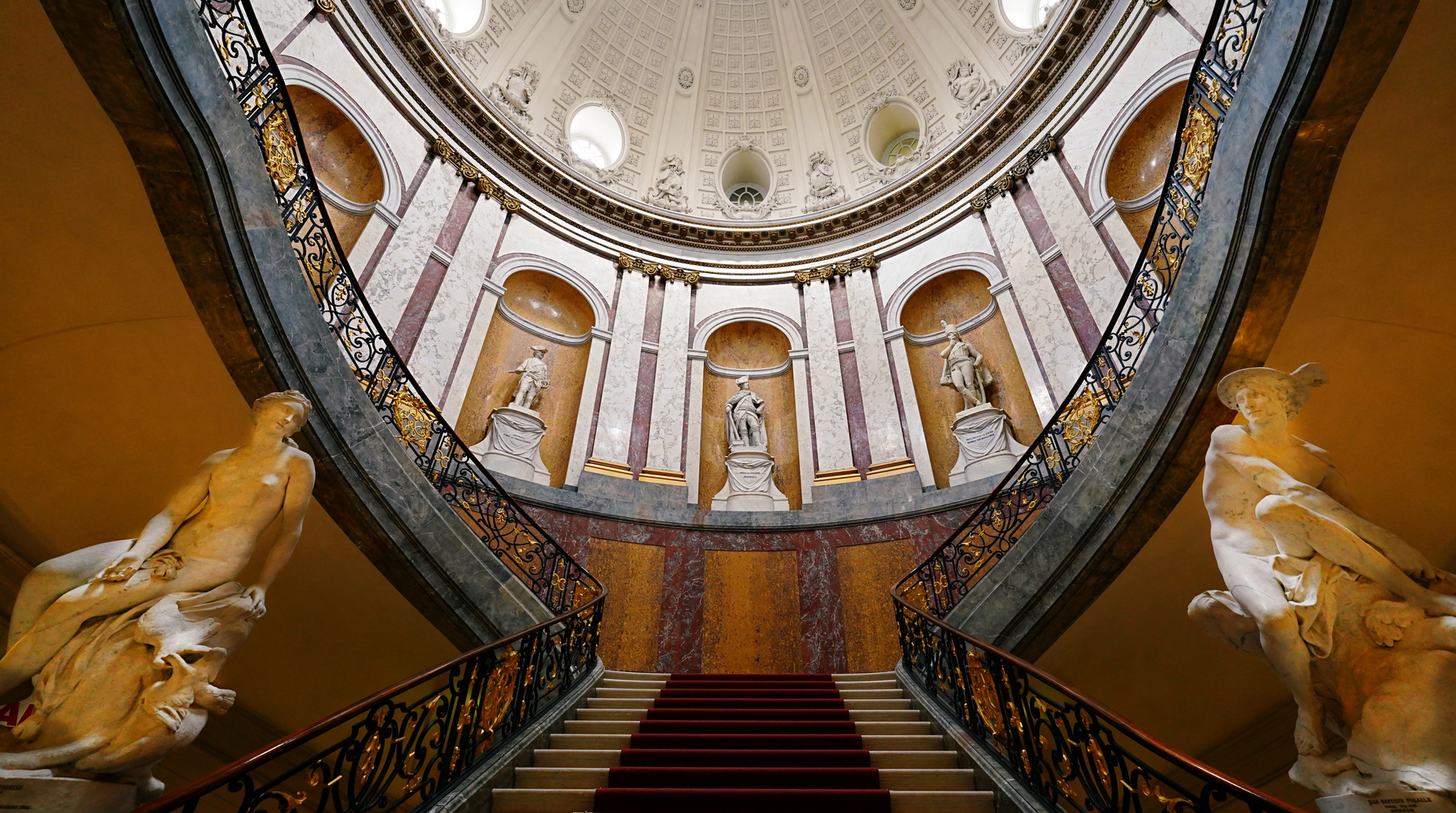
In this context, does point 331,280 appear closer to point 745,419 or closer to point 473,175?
point 745,419

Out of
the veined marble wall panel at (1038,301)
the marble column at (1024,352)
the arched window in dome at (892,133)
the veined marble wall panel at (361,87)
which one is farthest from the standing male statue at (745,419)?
the arched window in dome at (892,133)

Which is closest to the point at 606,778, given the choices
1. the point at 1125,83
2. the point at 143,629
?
the point at 143,629

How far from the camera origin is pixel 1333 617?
2723 mm

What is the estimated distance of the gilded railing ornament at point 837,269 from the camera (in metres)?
13.1

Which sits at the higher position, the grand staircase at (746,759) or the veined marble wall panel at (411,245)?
the veined marble wall panel at (411,245)

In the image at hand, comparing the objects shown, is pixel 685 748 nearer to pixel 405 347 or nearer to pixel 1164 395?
pixel 1164 395

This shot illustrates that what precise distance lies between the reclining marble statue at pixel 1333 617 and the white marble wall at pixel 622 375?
28.1ft

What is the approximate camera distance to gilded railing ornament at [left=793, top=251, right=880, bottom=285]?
13.1 m

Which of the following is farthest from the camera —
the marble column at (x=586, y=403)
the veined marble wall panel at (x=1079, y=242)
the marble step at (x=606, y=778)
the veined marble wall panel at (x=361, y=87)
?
the marble column at (x=586, y=403)

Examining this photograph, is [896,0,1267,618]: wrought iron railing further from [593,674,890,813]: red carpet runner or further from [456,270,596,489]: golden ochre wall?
[456,270,596,489]: golden ochre wall

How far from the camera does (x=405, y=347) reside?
→ 945 cm

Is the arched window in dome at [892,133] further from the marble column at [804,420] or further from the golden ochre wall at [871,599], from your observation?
the golden ochre wall at [871,599]

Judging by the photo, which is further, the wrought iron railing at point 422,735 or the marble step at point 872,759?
the marble step at point 872,759

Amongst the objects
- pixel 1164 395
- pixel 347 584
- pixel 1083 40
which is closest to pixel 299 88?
pixel 347 584
